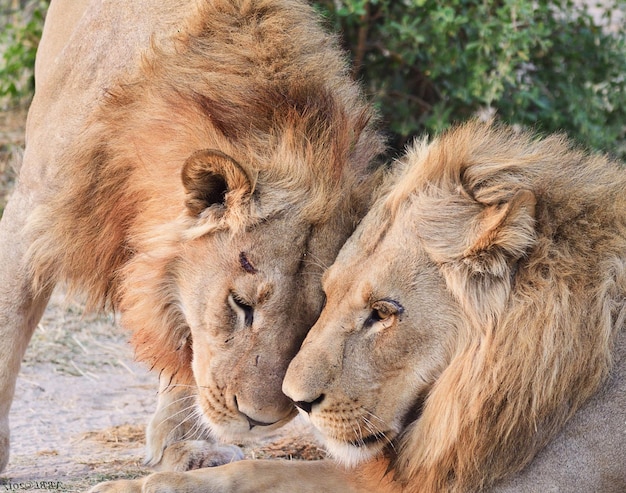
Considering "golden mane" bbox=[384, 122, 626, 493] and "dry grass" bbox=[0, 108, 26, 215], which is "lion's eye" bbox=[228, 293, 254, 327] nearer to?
"golden mane" bbox=[384, 122, 626, 493]

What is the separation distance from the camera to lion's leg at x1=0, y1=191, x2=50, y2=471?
3990 millimetres

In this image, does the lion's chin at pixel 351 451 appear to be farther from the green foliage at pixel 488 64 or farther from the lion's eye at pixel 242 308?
the green foliage at pixel 488 64

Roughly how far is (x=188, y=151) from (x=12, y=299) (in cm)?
94

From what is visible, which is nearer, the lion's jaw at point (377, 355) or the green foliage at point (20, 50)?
the lion's jaw at point (377, 355)

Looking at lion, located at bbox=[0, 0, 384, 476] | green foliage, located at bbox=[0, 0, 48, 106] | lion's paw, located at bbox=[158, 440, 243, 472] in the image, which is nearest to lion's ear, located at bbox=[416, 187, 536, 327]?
lion, located at bbox=[0, 0, 384, 476]

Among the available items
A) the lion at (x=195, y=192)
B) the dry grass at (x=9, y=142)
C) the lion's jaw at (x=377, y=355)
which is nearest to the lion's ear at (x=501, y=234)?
the lion's jaw at (x=377, y=355)

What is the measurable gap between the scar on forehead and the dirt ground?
3.61ft

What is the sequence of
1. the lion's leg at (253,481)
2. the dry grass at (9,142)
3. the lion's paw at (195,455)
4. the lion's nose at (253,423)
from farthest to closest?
the dry grass at (9,142) → the lion's paw at (195,455) → the lion's leg at (253,481) → the lion's nose at (253,423)

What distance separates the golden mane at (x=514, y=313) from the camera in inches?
120

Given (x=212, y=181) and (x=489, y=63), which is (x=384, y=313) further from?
(x=489, y=63)

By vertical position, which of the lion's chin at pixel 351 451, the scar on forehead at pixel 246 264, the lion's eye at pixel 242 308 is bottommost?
the lion's chin at pixel 351 451

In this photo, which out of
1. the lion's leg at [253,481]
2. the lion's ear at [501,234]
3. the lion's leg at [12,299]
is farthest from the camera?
the lion's leg at [12,299]

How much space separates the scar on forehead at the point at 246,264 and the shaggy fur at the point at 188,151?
0.10m

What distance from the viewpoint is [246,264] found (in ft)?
11.0
